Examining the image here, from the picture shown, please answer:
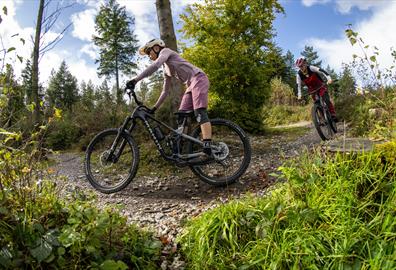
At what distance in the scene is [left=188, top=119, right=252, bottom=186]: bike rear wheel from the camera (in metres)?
4.56

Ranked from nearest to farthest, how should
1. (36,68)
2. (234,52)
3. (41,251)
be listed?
(41,251) → (36,68) → (234,52)

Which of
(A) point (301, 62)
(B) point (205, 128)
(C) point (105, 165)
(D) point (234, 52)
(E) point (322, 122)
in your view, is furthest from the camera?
(D) point (234, 52)

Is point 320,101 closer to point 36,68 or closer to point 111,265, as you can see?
point 111,265

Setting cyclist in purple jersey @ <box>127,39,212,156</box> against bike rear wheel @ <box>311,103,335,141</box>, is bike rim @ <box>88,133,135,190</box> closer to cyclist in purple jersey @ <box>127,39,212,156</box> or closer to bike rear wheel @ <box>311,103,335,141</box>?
cyclist in purple jersey @ <box>127,39,212,156</box>

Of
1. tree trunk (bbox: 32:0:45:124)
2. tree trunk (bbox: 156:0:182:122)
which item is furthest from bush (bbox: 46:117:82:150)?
tree trunk (bbox: 156:0:182:122)

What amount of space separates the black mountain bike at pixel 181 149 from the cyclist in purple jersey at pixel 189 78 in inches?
5.8

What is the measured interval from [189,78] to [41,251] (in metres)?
3.01

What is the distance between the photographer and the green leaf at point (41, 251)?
2084 millimetres

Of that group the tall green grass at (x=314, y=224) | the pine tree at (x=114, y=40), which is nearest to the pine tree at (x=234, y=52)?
the tall green grass at (x=314, y=224)

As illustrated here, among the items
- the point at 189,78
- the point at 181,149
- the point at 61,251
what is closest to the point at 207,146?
the point at 181,149

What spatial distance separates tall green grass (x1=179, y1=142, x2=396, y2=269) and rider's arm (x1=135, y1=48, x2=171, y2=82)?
2101 mm

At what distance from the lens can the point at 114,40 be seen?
107 feet

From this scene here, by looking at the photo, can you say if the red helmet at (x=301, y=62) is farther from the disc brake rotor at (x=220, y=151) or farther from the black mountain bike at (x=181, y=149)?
the disc brake rotor at (x=220, y=151)

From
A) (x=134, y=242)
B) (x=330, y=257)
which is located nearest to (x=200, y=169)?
(x=134, y=242)
